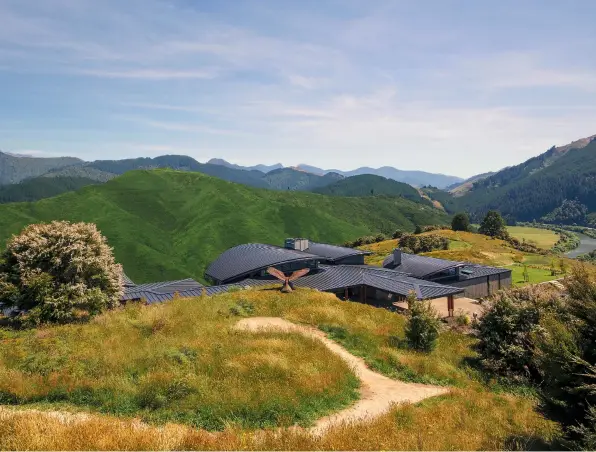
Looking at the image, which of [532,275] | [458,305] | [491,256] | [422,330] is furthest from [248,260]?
[491,256]

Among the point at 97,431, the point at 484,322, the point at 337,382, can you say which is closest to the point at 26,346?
the point at 97,431

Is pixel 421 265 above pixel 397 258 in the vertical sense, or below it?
below

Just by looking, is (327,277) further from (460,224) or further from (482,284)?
(460,224)

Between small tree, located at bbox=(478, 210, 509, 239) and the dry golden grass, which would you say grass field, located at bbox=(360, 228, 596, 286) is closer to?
small tree, located at bbox=(478, 210, 509, 239)

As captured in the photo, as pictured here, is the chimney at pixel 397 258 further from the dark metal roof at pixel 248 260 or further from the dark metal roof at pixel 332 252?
the dark metal roof at pixel 248 260

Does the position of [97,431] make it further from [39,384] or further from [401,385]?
[401,385]

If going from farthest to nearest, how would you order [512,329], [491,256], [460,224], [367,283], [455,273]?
[460,224] → [491,256] → [455,273] → [367,283] → [512,329]

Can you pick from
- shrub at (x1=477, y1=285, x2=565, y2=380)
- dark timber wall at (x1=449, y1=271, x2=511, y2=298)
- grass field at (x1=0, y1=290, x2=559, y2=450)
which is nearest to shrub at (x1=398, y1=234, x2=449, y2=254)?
dark timber wall at (x1=449, y1=271, x2=511, y2=298)
